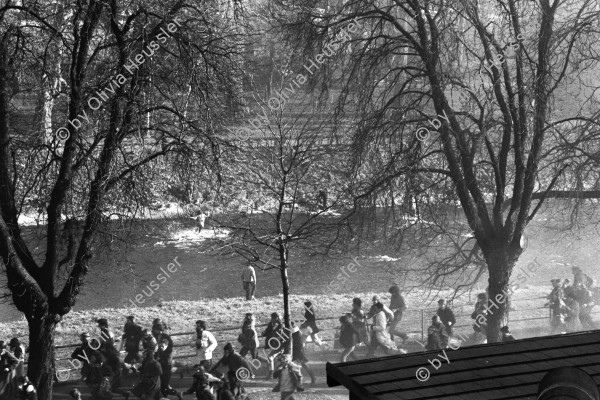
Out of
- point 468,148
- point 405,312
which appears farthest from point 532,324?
point 468,148

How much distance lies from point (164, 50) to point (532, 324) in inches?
323

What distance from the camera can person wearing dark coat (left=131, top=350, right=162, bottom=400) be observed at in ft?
36.7

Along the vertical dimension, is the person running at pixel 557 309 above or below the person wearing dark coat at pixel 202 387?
above

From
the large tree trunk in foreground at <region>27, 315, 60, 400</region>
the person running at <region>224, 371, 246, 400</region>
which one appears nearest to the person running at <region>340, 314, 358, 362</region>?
the person running at <region>224, 371, 246, 400</region>

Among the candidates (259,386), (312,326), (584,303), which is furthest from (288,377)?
(584,303)

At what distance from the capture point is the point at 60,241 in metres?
11.4

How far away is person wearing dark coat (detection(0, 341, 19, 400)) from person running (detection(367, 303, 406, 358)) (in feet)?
17.3

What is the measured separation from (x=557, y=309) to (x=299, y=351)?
4.97 metres

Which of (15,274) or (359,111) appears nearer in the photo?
(15,274)

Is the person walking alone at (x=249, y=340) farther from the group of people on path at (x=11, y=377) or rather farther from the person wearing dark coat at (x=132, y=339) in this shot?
the group of people on path at (x=11, y=377)

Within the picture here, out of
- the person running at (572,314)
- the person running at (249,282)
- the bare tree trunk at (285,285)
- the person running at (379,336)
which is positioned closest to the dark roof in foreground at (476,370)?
the bare tree trunk at (285,285)

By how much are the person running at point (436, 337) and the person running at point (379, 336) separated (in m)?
0.59

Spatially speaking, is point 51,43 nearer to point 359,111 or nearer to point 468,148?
point 359,111

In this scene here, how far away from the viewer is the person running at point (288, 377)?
11320mm
